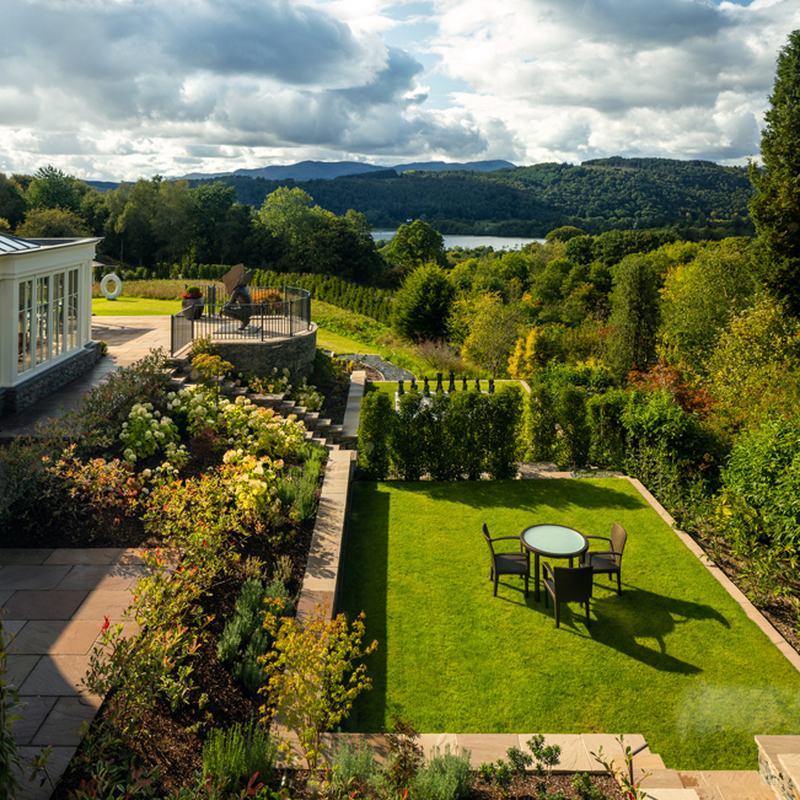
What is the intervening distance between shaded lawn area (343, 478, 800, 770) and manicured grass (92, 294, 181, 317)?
1657cm

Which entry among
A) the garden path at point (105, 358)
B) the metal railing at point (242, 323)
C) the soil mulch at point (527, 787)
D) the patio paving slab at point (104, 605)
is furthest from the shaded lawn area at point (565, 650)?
the metal railing at point (242, 323)

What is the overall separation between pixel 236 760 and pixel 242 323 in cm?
1245

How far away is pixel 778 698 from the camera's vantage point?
5625 millimetres

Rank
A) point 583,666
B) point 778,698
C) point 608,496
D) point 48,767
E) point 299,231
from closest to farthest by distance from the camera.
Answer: point 48,767
point 778,698
point 583,666
point 608,496
point 299,231

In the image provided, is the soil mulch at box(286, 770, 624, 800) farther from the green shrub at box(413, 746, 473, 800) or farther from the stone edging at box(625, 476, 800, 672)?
the stone edging at box(625, 476, 800, 672)

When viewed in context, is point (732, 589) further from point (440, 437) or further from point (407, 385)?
point (407, 385)

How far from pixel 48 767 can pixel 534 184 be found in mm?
120036

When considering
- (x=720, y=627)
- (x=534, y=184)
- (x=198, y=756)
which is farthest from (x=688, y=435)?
(x=534, y=184)

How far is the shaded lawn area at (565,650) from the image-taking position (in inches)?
208

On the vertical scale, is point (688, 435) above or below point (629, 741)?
above

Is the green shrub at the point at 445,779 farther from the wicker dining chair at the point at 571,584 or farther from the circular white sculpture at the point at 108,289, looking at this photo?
the circular white sculpture at the point at 108,289

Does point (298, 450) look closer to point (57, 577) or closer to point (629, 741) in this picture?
point (57, 577)

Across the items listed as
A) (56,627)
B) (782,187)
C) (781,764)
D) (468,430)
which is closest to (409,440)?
(468,430)

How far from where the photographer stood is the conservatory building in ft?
33.9
